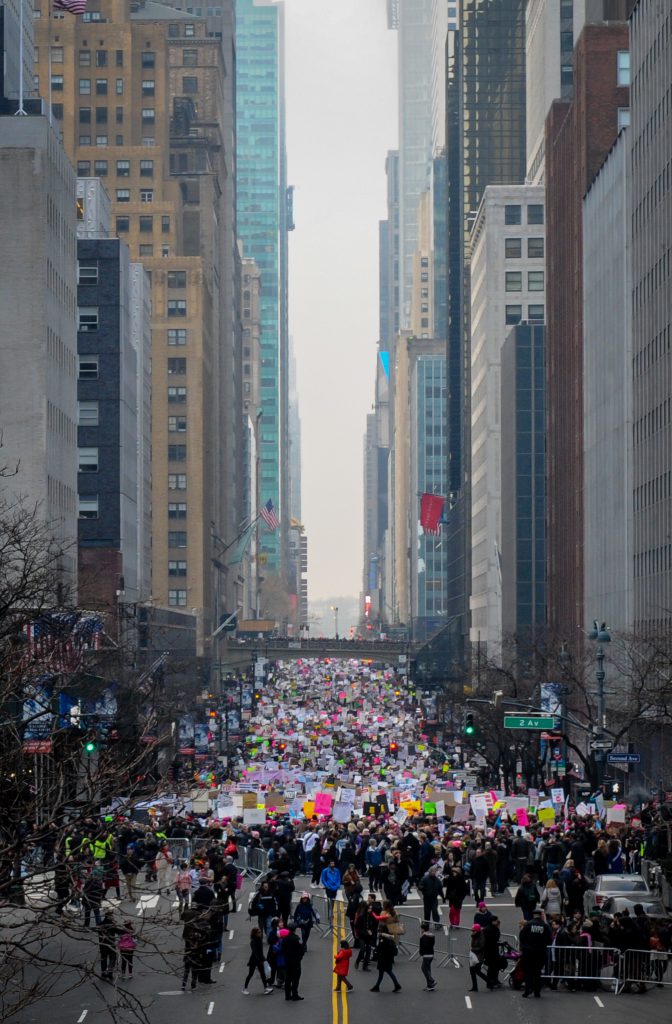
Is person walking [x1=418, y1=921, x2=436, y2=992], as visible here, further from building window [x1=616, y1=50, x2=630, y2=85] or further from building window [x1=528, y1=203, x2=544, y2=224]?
building window [x1=528, y1=203, x2=544, y2=224]

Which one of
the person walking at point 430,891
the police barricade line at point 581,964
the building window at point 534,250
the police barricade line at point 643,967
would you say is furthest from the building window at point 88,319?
the police barricade line at point 643,967

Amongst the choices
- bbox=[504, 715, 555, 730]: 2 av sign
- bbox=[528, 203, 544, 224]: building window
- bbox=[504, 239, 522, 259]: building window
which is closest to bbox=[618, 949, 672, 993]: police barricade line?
bbox=[504, 715, 555, 730]: 2 av sign

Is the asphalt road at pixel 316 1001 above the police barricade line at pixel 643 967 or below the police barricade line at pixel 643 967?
below

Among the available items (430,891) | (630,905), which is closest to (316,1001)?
A: (430,891)

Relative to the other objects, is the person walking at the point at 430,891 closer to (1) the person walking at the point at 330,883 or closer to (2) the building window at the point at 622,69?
(1) the person walking at the point at 330,883

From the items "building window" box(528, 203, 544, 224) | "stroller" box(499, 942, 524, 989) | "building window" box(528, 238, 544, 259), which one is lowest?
"stroller" box(499, 942, 524, 989)

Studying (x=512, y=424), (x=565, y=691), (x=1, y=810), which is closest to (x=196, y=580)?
(x=512, y=424)
